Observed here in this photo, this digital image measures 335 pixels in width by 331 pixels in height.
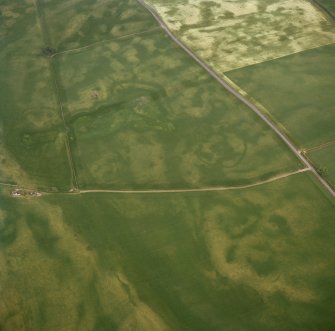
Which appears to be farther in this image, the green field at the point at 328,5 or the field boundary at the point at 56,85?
the green field at the point at 328,5

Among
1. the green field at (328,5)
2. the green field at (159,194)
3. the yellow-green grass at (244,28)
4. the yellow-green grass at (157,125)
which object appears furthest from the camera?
the green field at (328,5)

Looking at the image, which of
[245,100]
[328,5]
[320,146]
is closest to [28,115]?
[245,100]

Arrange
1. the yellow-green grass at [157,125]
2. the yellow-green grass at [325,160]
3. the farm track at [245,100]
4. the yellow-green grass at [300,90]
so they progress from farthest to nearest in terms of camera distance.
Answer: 1. the yellow-green grass at [300,90]
2. the yellow-green grass at [157,125]
3. the farm track at [245,100]
4. the yellow-green grass at [325,160]

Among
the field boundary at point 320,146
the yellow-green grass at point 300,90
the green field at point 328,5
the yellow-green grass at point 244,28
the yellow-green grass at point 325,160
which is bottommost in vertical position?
the yellow-green grass at point 325,160

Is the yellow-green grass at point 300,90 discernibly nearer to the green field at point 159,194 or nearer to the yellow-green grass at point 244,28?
the green field at point 159,194

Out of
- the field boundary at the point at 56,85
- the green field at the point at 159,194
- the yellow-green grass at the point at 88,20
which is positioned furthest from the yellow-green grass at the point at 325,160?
the yellow-green grass at the point at 88,20

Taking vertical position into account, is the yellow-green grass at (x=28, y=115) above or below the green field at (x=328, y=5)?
below
